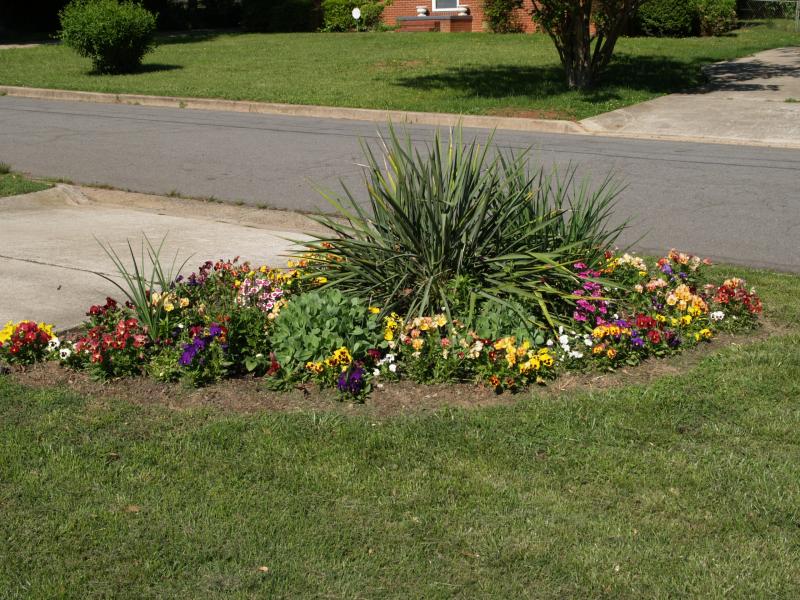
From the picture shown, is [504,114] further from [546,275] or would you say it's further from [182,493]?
[182,493]

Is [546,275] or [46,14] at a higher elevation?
[46,14]

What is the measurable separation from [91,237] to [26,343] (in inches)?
123

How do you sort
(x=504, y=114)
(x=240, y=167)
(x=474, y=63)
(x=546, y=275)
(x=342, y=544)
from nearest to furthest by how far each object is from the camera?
1. (x=342, y=544)
2. (x=546, y=275)
3. (x=240, y=167)
4. (x=504, y=114)
5. (x=474, y=63)

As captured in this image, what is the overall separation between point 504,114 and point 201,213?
692 centimetres

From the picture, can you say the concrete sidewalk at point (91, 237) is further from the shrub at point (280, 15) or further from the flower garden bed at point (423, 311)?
the shrub at point (280, 15)

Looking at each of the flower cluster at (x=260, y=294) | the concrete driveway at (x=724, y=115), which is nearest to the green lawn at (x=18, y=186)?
the flower cluster at (x=260, y=294)

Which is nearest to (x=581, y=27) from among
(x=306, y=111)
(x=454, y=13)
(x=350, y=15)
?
(x=306, y=111)

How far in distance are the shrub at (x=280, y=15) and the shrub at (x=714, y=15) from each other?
1348 centimetres

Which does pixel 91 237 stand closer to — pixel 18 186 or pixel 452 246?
pixel 18 186

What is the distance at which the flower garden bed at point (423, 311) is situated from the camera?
4.92 metres

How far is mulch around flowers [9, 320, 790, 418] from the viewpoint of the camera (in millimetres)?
4676

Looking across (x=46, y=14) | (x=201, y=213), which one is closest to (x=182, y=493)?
(x=201, y=213)

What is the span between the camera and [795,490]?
3.77m

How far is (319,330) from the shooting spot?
4922 millimetres
